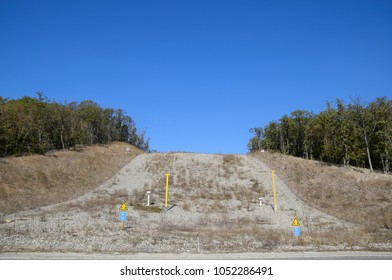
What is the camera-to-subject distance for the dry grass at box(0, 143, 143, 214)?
98.9ft

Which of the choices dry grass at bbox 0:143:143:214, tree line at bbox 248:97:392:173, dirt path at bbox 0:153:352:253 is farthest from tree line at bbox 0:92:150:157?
tree line at bbox 248:97:392:173

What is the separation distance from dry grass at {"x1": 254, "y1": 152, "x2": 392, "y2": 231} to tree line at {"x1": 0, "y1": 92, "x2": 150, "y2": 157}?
114 ft

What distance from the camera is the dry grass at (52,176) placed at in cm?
3016

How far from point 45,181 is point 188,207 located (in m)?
16.2

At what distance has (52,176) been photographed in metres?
39.0

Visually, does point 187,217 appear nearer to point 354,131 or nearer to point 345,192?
point 345,192

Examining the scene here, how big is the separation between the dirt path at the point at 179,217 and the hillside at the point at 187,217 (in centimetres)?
5

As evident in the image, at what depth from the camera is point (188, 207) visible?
3397cm

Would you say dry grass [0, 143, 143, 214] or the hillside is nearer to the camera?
the hillside

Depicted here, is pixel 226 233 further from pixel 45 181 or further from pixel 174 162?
pixel 174 162

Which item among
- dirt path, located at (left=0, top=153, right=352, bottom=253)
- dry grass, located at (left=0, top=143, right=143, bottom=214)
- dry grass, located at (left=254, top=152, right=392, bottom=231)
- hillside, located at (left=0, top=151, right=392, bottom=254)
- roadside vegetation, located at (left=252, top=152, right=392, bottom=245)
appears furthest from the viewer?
dry grass, located at (left=0, top=143, right=143, bottom=214)

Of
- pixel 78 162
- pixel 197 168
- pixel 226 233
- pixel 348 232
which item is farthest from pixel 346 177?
pixel 78 162

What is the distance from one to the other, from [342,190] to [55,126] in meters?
45.2

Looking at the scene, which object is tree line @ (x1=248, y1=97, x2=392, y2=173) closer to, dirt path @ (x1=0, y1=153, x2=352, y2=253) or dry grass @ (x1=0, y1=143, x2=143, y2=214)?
dirt path @ (x1=0, y1=153, x2=352, y2=253)
